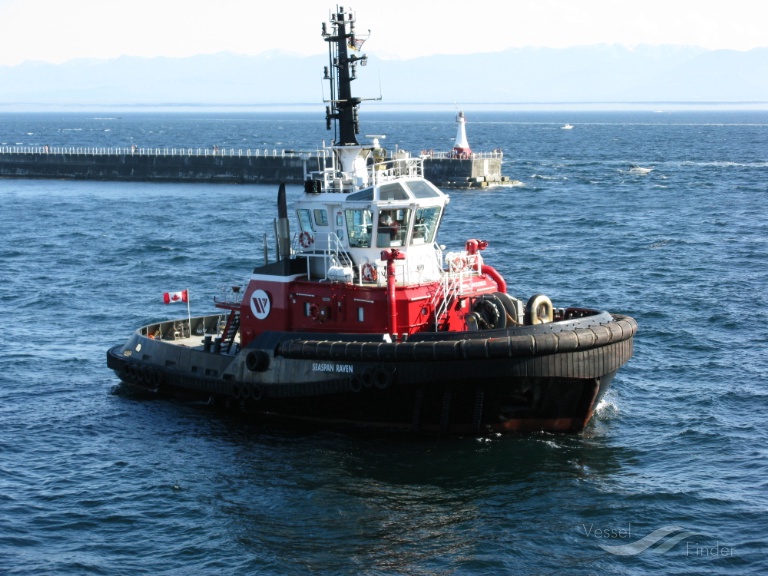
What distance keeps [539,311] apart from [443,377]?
2729 mm

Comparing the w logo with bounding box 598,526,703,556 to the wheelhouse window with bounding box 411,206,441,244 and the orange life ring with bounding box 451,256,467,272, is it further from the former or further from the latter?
the wheelhouse window with bounding box 411,206,441,244

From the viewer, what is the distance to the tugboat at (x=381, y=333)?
802 inches

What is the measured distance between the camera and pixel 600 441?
2191 cm

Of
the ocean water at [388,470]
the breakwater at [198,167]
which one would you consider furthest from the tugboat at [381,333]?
the breakwater at [198,167]

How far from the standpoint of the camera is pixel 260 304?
23750mm

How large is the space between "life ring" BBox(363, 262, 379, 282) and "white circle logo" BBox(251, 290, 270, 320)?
2.59 m

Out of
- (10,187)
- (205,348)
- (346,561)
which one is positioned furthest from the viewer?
(10,187)

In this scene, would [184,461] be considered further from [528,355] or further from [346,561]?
[528,355]

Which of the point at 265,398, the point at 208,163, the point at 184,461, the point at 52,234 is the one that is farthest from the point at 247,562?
the point at 208,163

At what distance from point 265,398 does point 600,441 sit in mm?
7317

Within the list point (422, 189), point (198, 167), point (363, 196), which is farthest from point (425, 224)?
point (198, 167)

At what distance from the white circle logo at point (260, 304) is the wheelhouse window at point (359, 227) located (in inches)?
96.1

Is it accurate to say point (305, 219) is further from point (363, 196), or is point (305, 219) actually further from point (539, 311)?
point (539, 311)

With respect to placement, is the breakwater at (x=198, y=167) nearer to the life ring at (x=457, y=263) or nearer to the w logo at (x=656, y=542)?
the life ring at (x=457, y=263)
